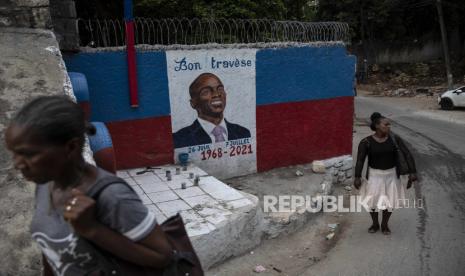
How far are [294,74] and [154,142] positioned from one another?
9.37 feet

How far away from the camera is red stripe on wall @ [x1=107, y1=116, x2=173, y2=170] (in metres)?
6.73

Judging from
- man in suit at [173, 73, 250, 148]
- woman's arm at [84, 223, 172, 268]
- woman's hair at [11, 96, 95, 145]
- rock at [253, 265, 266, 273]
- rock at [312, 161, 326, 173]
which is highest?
woman's hair at [11, 96, 95, 145]

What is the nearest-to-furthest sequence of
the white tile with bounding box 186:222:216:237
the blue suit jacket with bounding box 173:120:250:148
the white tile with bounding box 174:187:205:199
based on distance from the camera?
the white tile with bounding box 186:222:216:237
the white tile with bounding box 174:187:205:199
the blue suit jacket with bounding box 173:120:250:148

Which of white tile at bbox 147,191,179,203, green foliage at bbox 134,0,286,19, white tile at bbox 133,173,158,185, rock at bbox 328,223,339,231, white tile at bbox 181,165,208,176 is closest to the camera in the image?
white tile at bbox 147,191,179,203

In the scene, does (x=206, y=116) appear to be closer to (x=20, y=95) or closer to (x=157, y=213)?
(x=157, y=213)

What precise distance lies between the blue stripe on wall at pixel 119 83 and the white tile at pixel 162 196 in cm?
149

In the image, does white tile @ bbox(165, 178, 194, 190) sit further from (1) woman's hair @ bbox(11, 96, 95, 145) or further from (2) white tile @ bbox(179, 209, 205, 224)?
(1) woman's hair @ bbox(11, 96, 95, 145)

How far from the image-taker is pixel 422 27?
3114 cm

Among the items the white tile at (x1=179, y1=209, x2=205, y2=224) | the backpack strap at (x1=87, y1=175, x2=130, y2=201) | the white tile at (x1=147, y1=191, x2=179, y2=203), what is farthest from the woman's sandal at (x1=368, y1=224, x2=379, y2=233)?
the backpack strap at (x1=87, y1=175, x2=130, y2=201)

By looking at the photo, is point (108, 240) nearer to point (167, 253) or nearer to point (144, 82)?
point (167, 253)

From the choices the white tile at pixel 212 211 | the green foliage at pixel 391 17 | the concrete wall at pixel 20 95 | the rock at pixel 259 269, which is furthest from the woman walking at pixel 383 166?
the green foliage at pixel 391 17

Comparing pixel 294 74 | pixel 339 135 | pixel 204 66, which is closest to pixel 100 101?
pixel 204 66

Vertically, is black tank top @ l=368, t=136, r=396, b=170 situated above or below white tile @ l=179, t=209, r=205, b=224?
above

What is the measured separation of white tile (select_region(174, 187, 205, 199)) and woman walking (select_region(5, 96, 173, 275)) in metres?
4.18
